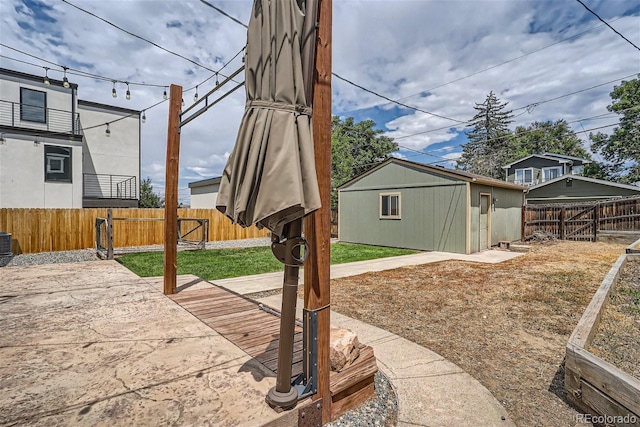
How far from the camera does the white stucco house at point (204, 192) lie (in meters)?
19.2

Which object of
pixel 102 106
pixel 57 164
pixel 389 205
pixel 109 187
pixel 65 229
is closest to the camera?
pixel 65 229

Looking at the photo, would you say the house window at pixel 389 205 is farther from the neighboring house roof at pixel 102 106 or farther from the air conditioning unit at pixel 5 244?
the neighboring house roof at pixel 102 106

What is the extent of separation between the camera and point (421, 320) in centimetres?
389

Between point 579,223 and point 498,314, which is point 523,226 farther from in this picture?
point 498,314

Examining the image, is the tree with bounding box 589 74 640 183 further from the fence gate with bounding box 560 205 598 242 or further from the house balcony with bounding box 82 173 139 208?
the house balcony with bounding box 82 173 139 208

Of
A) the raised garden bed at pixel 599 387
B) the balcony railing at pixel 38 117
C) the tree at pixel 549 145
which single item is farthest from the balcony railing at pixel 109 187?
the tree at pixel 549 145

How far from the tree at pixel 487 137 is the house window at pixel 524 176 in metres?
7.92

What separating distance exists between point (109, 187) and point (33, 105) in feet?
14.2

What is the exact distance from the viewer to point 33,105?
1245 cm

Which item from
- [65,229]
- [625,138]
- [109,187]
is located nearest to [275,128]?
[65,229]

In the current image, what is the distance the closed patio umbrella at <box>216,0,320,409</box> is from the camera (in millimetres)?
1368

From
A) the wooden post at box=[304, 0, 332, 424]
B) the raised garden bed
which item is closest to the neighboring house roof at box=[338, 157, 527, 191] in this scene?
the raised garden bed

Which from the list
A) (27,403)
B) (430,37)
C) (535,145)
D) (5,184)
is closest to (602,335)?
(27,403)

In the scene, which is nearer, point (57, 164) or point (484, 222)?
point (484, 222)
